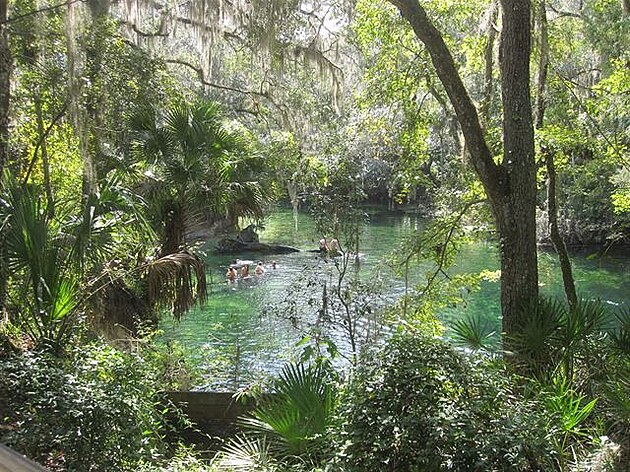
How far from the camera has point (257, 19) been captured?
10797 millimetres

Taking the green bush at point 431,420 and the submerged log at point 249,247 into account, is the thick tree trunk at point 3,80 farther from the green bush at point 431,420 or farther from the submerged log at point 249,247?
the submerged log at point 249,247

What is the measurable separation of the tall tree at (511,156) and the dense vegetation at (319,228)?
0.06 feet

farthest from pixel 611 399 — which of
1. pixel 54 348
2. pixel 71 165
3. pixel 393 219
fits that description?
pixel 393 219

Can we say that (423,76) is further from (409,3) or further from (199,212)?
(199,212)

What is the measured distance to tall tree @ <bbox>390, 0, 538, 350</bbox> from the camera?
5.41 metres

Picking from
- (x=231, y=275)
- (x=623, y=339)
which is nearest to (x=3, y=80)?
(x=623, y=339)

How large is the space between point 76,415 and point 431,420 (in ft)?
6.45

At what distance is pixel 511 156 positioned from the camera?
5488 millimetres

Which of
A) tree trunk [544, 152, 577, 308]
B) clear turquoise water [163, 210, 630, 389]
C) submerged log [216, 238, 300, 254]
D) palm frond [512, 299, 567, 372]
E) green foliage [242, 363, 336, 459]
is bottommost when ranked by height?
clear turquoise water [163, 210, 630, 389]

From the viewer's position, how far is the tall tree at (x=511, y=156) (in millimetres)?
5406

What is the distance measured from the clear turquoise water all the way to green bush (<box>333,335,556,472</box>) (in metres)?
2.61

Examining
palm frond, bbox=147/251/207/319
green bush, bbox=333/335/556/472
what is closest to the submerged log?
palm frond, bbox=147/251/207/319

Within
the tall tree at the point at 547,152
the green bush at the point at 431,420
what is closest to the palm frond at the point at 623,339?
the green bush at the point at 431,420

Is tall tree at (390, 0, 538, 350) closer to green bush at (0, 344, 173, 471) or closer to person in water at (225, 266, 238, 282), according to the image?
green bush at (0, 344, 173, 471)
